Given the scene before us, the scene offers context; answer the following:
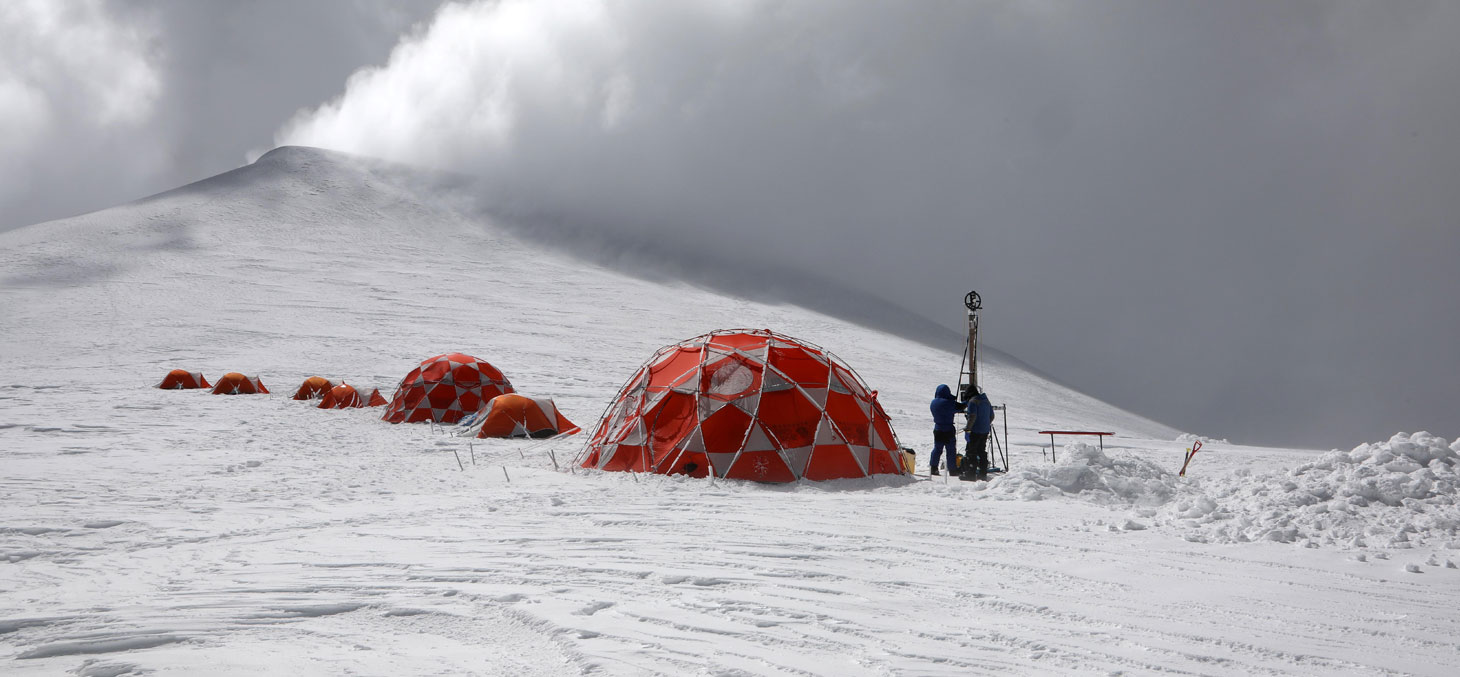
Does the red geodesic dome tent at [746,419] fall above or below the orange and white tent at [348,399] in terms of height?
above

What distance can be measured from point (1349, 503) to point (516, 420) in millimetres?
15965

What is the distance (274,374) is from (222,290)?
968 inches

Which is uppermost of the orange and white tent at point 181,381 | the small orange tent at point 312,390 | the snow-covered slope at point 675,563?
the snow-covered slope at point 675,563

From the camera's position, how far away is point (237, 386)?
28.7m

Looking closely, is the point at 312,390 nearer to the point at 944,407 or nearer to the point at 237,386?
the point at 237,386

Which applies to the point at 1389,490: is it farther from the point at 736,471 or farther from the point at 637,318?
the point at 637,318

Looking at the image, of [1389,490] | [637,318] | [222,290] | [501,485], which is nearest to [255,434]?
[501,485]

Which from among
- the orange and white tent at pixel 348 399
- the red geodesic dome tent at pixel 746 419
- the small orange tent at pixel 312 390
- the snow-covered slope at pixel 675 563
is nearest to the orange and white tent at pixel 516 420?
the snow-covered slope at pixel 675 563

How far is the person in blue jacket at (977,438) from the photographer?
1236 centimetres

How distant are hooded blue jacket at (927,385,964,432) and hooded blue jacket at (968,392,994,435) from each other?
313 mm

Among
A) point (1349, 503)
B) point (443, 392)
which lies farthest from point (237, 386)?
point (1349, 503)

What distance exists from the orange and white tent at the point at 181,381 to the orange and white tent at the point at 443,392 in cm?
1195

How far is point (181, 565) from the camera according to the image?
6980 millimetres

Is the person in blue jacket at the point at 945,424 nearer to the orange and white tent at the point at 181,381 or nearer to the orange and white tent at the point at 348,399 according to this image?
the orange and white tent at the point at 348,399
